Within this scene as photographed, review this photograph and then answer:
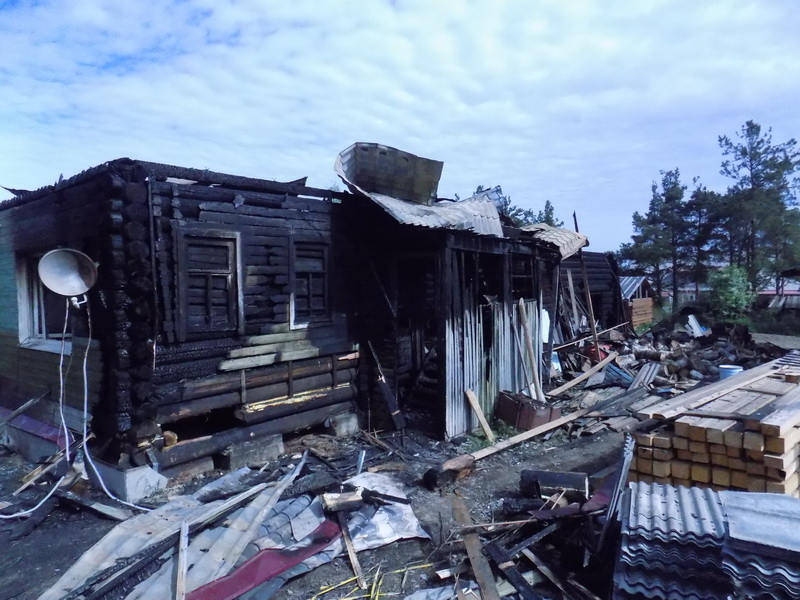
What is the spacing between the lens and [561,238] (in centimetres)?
1159

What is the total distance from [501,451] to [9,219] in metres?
9.25

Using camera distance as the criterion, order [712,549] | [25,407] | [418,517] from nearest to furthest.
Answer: [712,549] < [418,517] < [25,407]

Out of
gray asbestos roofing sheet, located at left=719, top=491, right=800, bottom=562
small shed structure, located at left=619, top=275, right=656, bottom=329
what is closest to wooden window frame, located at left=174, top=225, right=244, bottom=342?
gray asbestos roofing sheet, located at left=719, top=491, right=800, bottom=562

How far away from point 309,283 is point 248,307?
3.86 ft

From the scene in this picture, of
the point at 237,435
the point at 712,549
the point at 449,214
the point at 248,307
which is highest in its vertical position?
the point at 449,214

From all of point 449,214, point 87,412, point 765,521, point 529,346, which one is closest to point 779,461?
point 765,521

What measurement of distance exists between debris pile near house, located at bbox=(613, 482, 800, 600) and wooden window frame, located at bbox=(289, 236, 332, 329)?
5.45 meters

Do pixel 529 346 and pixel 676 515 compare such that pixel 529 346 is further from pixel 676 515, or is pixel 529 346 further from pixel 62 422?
pixel 62 422

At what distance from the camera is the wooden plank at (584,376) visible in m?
11.7

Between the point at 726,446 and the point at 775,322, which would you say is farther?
the point at 775,322

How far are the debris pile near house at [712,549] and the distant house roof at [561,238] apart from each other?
25.6ft

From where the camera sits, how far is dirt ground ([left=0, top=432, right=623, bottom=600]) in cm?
464

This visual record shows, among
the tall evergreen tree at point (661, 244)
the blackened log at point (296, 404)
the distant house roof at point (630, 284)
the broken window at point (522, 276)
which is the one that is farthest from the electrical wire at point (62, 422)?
the tall evergreen tree at point (661, 244)

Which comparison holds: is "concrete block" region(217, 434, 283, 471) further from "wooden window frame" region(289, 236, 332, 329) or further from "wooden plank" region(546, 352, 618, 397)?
A: "wooden plank" region(546, 352, 618, 397)
